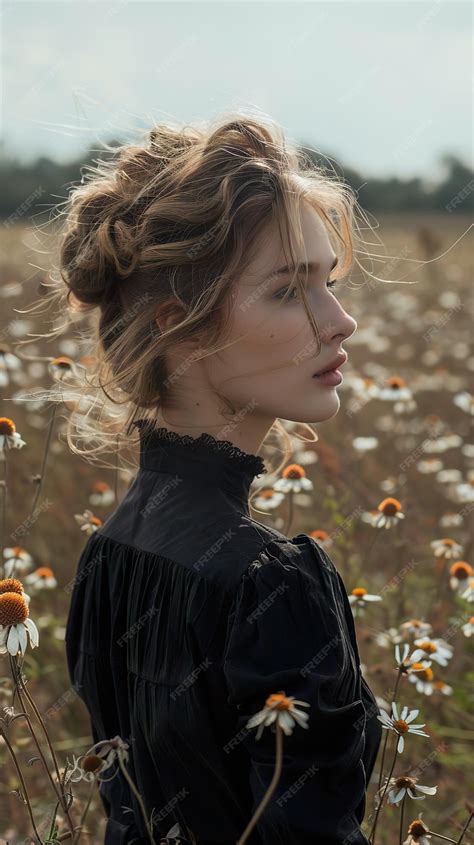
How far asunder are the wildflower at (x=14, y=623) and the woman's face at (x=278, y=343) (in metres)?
0.46

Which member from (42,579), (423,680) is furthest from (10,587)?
(42,579)

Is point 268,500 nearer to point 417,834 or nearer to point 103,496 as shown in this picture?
point 103,496

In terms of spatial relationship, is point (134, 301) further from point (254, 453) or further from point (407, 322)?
point (407, 322)

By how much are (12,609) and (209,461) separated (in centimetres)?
37

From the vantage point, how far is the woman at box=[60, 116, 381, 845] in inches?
49.0

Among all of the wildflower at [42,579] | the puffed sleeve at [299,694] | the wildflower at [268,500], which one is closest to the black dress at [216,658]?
the puffed sleeve at [299,694]

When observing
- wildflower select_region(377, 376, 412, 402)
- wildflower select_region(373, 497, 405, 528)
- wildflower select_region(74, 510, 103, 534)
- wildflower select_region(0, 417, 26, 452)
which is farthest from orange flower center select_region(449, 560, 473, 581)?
wildflower select_region(0, 417, 26, 452)

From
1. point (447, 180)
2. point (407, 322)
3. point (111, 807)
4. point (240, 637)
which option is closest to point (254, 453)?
point (240, 637)

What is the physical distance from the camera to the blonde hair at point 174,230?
1.52 meters

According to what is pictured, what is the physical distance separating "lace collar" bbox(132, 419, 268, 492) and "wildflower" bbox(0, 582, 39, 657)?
1.02 ft

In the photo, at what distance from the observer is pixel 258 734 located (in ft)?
3.83

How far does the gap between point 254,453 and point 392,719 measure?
0.49 meters

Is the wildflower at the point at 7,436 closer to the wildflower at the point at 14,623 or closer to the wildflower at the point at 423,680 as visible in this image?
the wildflower at the point at 14,623

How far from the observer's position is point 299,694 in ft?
3.94
